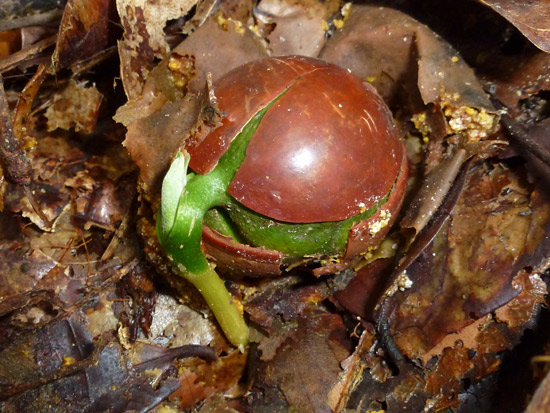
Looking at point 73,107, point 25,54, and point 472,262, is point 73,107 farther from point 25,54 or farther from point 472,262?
point 472,262

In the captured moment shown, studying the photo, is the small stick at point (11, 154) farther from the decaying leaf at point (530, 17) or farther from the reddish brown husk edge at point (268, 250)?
the decaying leaf at point (530, 17)

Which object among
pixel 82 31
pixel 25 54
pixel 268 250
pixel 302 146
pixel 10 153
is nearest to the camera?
pixel 302 146

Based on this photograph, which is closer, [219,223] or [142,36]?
[219,223]

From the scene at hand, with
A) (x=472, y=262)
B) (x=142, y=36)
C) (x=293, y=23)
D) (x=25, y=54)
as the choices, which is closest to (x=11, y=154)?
(x=25, y=54)

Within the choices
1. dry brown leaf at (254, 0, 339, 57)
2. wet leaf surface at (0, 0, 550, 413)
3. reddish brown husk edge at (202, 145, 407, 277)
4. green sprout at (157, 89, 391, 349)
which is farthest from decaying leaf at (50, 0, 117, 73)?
reddish brown husk edge at (202, 145, 407, 277)

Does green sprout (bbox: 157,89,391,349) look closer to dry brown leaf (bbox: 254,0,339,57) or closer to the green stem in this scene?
the green stem

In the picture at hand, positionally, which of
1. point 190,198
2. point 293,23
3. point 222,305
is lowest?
point 222,305

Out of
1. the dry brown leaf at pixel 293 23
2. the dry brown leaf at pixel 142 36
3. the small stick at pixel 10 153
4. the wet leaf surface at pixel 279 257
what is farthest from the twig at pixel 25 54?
the dry brown leaf at pixel 293 23

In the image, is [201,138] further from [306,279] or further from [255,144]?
[306,279]

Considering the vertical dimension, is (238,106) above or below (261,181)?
above

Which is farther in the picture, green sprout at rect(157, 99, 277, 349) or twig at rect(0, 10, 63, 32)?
twig at rect(0, 10, 63, 32)

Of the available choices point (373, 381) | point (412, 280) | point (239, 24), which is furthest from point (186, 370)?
point (239, 24)
